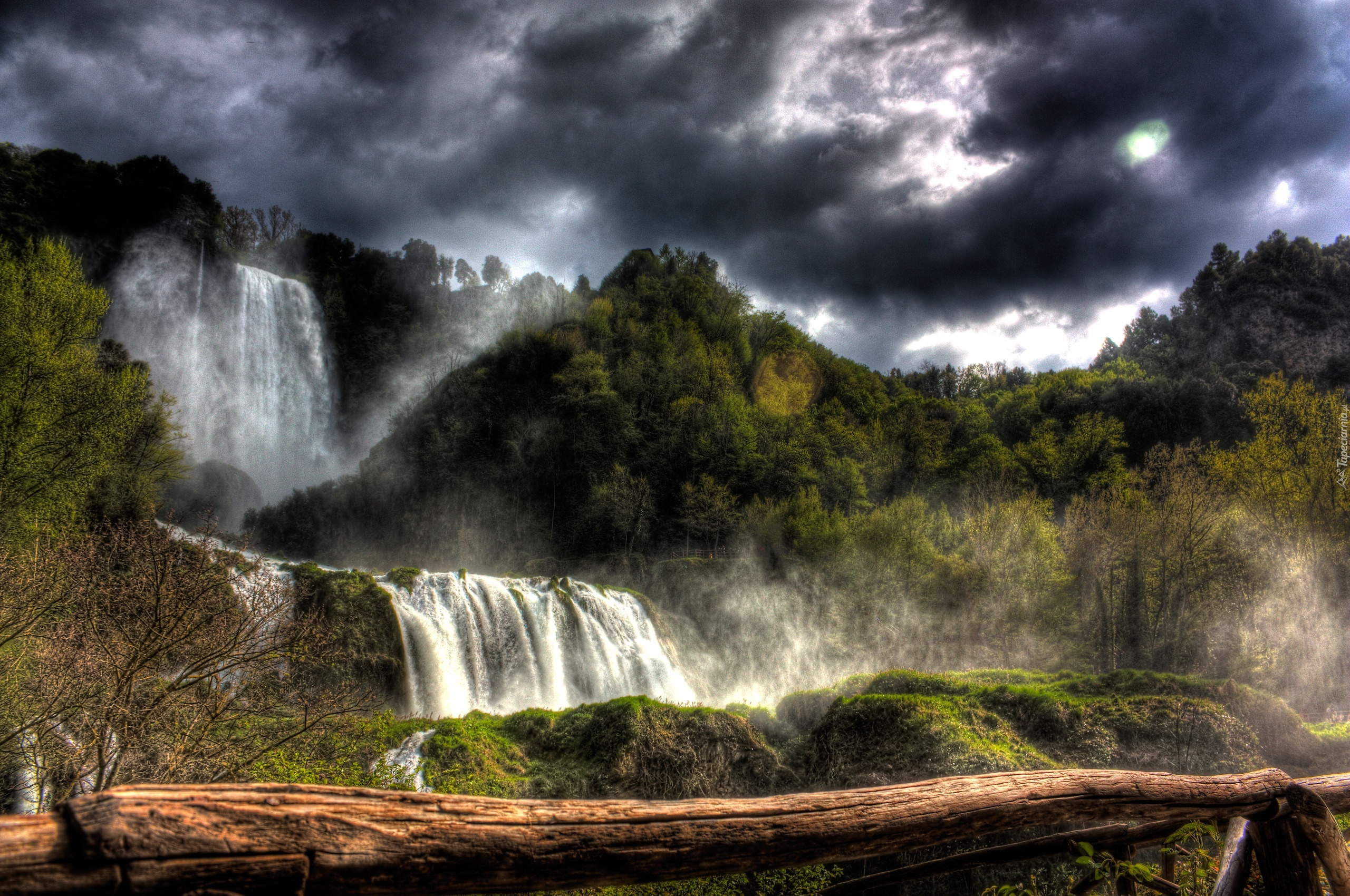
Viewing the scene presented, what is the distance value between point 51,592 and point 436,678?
29.2 ft

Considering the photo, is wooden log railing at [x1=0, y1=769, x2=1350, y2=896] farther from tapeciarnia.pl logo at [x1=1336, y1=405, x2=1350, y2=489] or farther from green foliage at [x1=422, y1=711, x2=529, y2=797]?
tapeciarnia.pl logo at [x1=1336, y1=405, x2=1350, y2=489]

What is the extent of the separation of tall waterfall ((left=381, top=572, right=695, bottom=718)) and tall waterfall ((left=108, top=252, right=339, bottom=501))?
22.7 m

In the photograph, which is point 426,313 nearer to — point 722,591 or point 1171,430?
point 722,591

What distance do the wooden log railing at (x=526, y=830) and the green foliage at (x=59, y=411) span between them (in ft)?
55.4

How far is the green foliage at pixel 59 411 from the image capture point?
558 inches

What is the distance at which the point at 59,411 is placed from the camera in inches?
602

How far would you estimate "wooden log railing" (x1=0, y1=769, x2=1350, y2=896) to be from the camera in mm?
1271

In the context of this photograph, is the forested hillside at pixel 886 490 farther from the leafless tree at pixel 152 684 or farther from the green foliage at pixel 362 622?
the leafless tree at pixel 152 684

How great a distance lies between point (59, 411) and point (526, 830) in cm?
2011

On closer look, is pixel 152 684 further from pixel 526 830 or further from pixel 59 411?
pixel 59 411

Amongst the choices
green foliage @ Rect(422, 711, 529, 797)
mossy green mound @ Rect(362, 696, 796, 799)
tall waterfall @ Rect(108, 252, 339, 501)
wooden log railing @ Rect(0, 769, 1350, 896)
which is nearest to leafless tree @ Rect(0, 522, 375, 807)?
green foliage @ Rect(422, 711, 529, 797)

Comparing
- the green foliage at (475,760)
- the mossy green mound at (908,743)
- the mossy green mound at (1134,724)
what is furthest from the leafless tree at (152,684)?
the mossy green mound at (1134,724)

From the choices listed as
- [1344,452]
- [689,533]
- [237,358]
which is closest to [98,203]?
[237,358]

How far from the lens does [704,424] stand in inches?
1593
